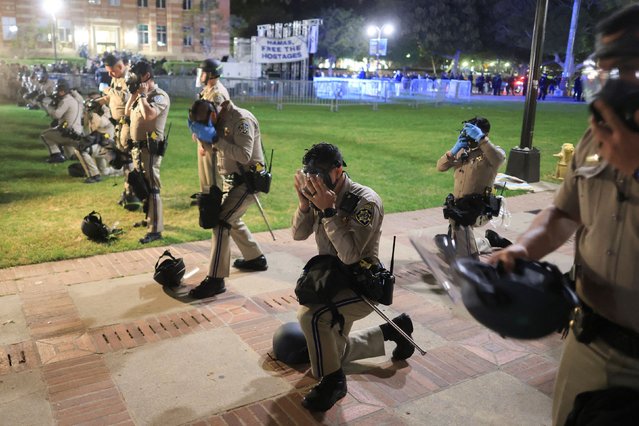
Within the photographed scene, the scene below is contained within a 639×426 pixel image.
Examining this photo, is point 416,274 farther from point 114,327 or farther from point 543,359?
point 114,327

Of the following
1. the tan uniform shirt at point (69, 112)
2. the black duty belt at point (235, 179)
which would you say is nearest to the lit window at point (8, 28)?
the tan uniform shirt at point (69, 112)

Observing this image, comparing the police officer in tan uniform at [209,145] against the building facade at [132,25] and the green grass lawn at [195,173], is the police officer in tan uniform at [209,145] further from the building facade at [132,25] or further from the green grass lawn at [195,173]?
Result: the building facade at [132,25]

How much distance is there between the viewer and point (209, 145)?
6066 millimetres

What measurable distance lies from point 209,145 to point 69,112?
777cm

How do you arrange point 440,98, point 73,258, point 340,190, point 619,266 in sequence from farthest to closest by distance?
point 440,98 → point 73,258 → point 340,190 → point 619,266

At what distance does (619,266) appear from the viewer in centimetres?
211

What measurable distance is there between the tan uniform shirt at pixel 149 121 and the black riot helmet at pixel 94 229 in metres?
1.16

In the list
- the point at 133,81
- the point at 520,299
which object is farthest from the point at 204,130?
the point at 520,299

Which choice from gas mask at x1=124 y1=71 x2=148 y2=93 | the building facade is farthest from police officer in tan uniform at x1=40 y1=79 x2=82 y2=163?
the building facade

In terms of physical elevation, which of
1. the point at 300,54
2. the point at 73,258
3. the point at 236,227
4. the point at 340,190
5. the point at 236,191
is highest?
the point at 300,54

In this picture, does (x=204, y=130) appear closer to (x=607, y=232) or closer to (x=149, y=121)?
(x=149, y=121)

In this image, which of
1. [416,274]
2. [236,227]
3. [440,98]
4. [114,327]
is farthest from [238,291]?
[440,98]

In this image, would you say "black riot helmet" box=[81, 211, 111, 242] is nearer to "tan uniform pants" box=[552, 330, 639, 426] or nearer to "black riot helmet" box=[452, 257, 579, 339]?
"black riot helmet" box=[452, 257, 579, 339]

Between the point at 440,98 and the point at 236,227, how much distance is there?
2867cm
